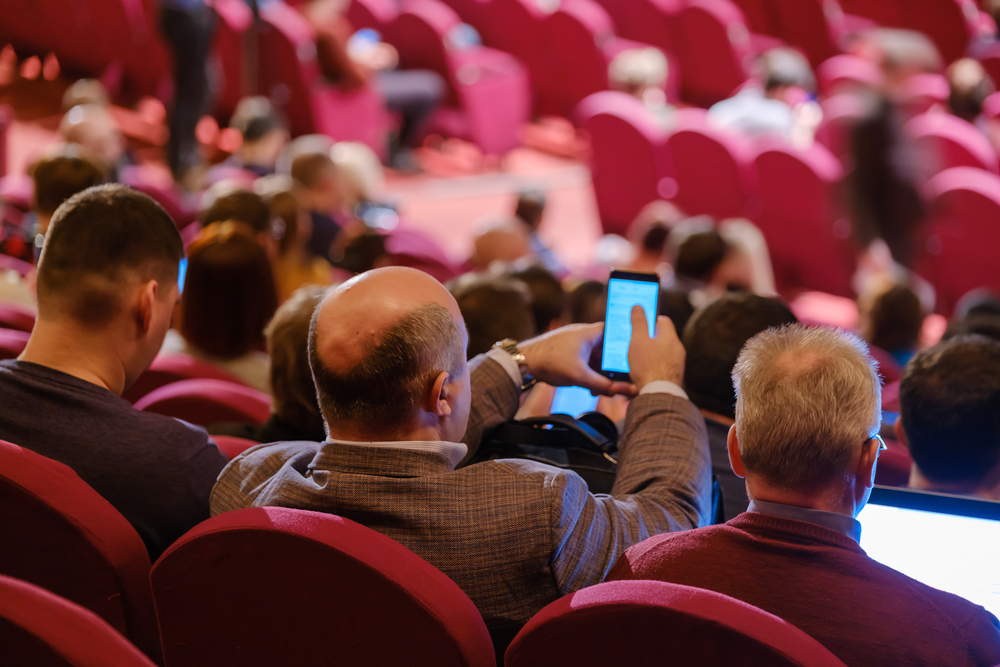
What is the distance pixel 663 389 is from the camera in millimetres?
1388

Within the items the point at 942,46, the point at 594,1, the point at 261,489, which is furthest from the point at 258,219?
the point at 942,46

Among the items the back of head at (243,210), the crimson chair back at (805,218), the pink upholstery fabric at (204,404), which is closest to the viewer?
the pink upholstery fabric at (204,404)

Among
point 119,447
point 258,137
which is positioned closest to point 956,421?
point 119,447

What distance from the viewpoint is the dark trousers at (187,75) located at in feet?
16.8

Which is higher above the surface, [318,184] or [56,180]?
[56,180]

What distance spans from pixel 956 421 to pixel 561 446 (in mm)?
660

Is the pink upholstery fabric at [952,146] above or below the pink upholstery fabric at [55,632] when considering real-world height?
above

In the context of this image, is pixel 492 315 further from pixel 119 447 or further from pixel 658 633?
pixel 658 633

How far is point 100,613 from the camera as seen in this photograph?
117cm

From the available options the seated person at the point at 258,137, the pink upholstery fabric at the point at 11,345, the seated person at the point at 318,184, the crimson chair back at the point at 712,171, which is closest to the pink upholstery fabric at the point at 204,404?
the pink upholstery fabric at the point at 11,345

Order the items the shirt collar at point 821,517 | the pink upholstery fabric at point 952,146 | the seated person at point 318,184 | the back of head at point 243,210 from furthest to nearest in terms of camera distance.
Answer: the pink upholstery fabric at point 952,146 → the seated person at point 318,184 → the back of head at point 243,210 → the shirt collar at point 821,517

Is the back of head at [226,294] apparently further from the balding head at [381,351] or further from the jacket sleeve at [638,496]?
the jacket sleeve at [638,496]

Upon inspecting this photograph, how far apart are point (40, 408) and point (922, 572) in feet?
4.18

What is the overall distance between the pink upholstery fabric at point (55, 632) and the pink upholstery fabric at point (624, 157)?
4.45 meters
